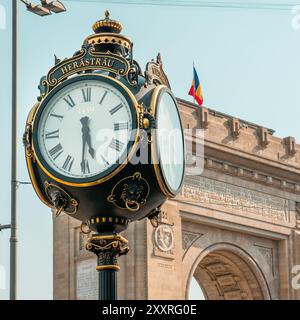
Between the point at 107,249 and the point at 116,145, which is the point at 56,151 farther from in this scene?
the point at 107,249

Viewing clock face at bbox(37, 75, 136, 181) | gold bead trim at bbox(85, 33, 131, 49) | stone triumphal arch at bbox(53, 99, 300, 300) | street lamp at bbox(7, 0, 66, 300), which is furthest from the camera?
stone triumphal arch at bbox(53, 99, 300, 300)

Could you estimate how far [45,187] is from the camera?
12.9 feet

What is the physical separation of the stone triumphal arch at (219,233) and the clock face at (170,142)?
23.4 meters

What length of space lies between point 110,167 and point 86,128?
0.75 feet

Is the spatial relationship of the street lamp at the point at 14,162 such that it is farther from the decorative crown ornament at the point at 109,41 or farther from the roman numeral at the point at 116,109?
the roman numeral at the point at 116,109

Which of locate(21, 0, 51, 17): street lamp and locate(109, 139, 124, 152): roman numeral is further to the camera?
locate(21, 0, 51, 17): street lamp

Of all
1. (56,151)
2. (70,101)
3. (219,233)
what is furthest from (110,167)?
(219,233)

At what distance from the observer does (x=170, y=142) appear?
4055mm

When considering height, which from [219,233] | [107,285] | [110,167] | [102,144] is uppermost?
[219,233]

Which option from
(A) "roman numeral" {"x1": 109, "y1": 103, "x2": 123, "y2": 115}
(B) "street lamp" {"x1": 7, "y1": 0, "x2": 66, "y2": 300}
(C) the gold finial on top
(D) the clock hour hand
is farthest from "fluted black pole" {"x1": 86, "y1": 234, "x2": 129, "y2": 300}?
(B) "street lamp" {"x1": 7, "y1": 0, "x2": 66, "y2": 300}

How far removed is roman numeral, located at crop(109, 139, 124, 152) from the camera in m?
3.73

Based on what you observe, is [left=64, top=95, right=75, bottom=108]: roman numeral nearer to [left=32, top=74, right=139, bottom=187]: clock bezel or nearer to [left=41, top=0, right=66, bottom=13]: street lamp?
[left=32, top=74, right=139, bottom=187]: clock bezel

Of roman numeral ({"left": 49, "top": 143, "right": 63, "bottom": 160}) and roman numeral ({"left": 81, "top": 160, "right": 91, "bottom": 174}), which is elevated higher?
roman numeral ({"left": 49, "top": 143, "right": 63, "bottom": 160})
